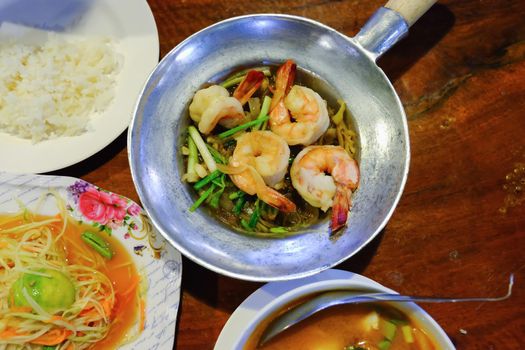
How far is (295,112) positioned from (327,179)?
0.91ft

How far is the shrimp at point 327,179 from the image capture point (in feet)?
5.71

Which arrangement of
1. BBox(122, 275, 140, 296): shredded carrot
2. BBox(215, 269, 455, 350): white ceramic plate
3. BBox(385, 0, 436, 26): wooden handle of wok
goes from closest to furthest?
BBox(215, 269, 455, 350): white ceramic plate, BBox(385, 0, 436, 26): wooden handle of wok, BBox(122, 275, 140, 296): shredded carrot

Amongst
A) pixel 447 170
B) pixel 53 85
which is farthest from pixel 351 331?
pixel 53 85

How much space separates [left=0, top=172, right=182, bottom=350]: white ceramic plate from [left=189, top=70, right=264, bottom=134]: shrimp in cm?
42

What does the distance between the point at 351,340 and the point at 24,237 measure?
1.27 metres

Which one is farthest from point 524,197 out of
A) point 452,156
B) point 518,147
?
point 452,156

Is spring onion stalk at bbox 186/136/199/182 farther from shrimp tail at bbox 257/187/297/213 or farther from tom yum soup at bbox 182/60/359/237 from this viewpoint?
shrimp tail at bbox 257/187/297/213

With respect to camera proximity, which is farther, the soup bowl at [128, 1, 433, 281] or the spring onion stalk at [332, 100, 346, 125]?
the spring onion stalk at [332, 100, 346, 125]

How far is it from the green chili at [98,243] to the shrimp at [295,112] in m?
0.77

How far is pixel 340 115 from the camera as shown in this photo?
6.23ft

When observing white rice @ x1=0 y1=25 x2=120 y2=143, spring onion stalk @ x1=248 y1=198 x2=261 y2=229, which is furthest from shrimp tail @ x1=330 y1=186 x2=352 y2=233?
white rice @ x1=0 y1=25 x2=120 y2=143

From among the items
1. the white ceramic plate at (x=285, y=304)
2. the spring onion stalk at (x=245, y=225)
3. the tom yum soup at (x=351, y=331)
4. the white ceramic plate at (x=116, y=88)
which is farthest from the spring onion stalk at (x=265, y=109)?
the tom yum soup at (x=351, y=331)

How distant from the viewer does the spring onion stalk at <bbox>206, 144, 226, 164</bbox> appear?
73.7 inches

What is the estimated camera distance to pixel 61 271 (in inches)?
73.9
